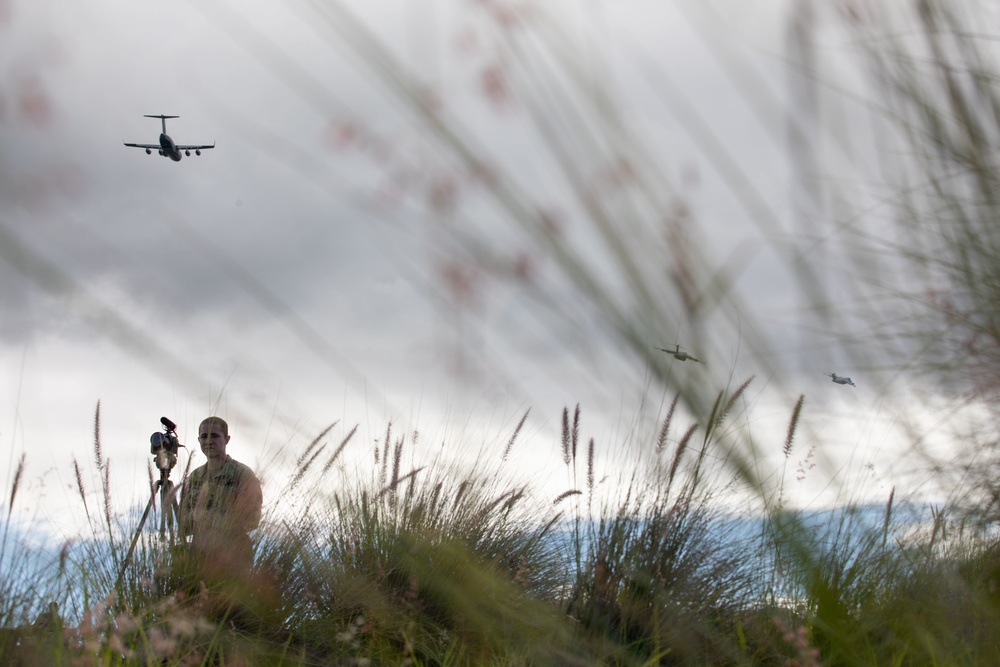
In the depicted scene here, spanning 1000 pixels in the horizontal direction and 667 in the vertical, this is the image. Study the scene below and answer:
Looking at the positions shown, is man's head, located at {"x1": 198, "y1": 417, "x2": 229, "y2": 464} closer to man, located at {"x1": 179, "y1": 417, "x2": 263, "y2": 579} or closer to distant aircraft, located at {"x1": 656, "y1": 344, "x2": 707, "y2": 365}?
man, located at {"x1": 179, "y1": 417, "x2": 263, "y2": 579}

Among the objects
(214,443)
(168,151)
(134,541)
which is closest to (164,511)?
(134,541)

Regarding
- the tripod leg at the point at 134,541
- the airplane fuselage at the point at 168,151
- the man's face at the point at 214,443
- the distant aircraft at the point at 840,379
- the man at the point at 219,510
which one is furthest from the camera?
the man's face at the point at 214,443

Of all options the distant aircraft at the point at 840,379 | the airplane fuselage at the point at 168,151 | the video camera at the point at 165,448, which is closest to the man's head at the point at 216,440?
the video camera at the point at 165,448

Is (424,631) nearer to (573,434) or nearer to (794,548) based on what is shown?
(573,434)

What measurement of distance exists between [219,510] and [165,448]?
0.44 meters

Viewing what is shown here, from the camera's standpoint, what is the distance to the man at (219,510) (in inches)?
140

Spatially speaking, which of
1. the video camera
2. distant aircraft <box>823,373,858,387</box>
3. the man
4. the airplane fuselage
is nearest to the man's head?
the man

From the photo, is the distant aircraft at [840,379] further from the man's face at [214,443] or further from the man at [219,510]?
the man's face at [214,443]

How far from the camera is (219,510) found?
12.4 feet

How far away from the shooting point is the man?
3.56 meters

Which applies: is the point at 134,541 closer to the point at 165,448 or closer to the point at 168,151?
the point at 165,448

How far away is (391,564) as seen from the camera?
3.68 m

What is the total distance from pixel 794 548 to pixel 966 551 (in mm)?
1841

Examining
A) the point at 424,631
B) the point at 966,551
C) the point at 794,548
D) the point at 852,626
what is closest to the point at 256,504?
the point at 424,631
